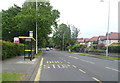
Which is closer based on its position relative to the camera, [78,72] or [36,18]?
[78,72]

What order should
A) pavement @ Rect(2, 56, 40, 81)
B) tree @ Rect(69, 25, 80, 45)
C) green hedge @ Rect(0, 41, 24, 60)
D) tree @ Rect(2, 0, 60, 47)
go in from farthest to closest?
tree @ Rect(69, 25, 80, 45) < tree @ Rect(2, 0, 60, 47) < green hedge @ Rect(0, 41, 24, 60) < pavement @ Rect(2, 56, 40, 81)

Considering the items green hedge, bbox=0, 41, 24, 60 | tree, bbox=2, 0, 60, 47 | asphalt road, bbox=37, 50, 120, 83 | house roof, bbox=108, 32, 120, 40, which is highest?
tree, bbox=2, 0, 60, 47

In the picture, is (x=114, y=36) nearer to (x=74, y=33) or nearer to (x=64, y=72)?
(x=74, y=33)

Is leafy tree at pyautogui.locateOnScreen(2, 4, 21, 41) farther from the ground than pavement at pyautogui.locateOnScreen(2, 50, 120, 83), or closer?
farther from the ground

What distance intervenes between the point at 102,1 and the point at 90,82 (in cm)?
2582

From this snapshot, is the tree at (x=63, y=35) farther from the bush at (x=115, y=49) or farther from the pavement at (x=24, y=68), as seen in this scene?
the pavement at (x=24, y=68)

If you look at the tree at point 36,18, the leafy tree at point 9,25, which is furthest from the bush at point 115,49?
the leafy tree at point 9,25

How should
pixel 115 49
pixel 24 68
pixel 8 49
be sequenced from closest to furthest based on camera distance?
1. pixel 24 68
2. pixel 8 49
3. pixel 115 49

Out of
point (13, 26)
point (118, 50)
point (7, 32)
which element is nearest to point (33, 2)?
point (13, 26)

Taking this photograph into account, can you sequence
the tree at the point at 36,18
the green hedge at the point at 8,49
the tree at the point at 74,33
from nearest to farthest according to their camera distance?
the green hedge at the point at 8,49, the tree at the point at 36,18, the tree at the point at 74,33

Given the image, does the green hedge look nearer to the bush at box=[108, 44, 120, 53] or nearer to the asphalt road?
the asphalt road

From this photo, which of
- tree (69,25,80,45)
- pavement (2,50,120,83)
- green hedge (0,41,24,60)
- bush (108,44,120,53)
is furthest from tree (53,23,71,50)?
pavement (2,50,120,83)

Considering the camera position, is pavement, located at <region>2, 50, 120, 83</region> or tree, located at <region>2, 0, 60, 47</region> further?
tree, located at <region>2, 0, 60, 47</region>

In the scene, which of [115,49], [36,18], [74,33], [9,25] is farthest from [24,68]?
[74,33]
